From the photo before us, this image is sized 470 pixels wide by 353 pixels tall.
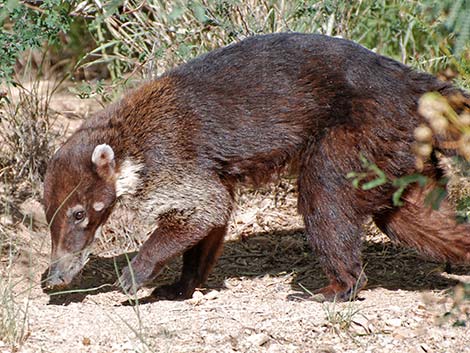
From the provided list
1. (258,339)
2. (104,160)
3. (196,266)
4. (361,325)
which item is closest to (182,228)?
(196,266)

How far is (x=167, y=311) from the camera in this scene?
5.57 m

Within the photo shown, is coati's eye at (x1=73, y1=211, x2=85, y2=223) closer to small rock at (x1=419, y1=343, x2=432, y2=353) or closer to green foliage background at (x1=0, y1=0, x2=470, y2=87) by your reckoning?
green foliage background at (x1=0, y1=0, x2=470, y2=87)

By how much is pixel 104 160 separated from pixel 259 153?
1.10 m

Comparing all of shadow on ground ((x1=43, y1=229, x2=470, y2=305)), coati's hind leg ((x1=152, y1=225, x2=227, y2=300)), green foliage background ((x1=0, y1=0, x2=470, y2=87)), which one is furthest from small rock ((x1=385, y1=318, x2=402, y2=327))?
green foliage background ((x1=0, y1=0, x2=470, y2=87))

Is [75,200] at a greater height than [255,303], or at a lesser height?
greater

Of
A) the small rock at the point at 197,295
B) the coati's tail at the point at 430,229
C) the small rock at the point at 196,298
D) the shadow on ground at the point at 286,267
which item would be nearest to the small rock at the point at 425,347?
the coati's tail at the point at 430,229

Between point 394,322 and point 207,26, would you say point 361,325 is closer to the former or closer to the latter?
point 394,322

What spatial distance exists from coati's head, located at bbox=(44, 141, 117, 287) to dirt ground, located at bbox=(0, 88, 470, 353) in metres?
0.29

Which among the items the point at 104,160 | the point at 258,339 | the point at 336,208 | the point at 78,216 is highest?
the point at 104,160

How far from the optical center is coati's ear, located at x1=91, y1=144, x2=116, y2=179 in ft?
19.6

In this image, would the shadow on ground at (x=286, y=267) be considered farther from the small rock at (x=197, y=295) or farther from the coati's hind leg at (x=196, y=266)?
the small rock at (x=197, y=295)

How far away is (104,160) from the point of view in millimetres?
6004

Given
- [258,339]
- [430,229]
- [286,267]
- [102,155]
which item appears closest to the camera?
[258,339]

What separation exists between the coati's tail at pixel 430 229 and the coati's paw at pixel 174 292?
5.31 feet
